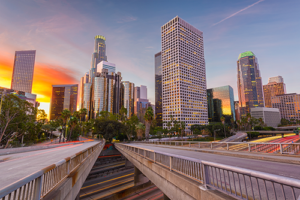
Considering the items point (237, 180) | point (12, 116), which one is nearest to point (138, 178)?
point (237, 180)

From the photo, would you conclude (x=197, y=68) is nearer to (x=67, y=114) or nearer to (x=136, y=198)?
(x=67, y=114)

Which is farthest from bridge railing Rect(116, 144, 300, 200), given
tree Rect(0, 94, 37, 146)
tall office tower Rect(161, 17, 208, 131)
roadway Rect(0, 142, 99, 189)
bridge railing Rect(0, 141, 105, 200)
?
tall office tower Rect(161, 17, 208, 131)

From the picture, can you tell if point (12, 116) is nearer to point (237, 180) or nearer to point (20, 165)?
point (20, 165)

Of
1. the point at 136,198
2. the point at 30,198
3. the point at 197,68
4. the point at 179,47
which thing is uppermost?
the point at 179,47

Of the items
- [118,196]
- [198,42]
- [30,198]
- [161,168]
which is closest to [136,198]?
[118,196]

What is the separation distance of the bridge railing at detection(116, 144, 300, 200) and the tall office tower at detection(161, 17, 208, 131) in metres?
153

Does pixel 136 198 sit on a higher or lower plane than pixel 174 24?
lower

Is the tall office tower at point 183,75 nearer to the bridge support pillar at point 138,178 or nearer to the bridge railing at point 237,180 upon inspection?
the bridge support pillar at point 138,178

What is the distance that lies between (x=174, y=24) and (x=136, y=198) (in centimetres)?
18883

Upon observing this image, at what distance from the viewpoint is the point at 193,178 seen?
242 inches

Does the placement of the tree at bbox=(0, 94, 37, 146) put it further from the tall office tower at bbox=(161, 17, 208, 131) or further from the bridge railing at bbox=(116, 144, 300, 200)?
the tall office tower at bbox=(161, 17, 208, 131)

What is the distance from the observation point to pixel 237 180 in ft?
A: 21.3

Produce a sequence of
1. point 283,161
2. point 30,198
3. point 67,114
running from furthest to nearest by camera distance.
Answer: point 67,114 → point 283,161 → point 30,198

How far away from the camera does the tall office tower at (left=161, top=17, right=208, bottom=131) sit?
6496 inches
